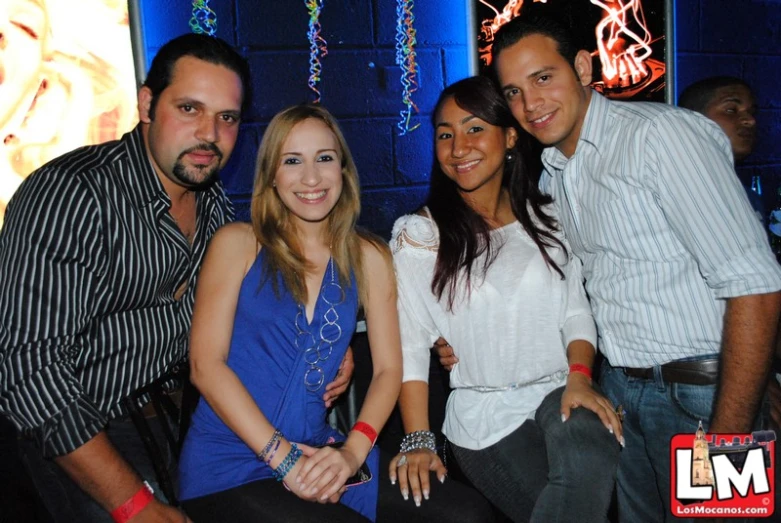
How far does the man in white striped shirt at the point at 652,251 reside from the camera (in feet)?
Answer: 4.94

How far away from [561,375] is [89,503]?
4.35 ft

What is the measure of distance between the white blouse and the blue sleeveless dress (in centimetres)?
27

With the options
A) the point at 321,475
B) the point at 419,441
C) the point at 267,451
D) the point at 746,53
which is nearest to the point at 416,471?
the point at 419,441

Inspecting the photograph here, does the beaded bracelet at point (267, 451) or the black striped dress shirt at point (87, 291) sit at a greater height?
the black striped dress shirt at point (87, 291)

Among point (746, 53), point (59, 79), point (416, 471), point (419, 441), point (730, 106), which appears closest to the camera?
point (416, 471)

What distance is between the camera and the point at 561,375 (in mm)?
1860

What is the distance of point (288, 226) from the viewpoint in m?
1.86

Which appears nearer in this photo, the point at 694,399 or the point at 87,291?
the point at 87,291

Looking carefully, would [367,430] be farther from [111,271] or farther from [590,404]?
[111,271]

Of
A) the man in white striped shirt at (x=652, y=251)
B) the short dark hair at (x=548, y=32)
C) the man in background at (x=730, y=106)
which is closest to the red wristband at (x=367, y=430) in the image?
the man in white striped shirt at (x=652, y=251)

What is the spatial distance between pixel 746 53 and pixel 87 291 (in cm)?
360

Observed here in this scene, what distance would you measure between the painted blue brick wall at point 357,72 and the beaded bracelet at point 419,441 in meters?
1.26

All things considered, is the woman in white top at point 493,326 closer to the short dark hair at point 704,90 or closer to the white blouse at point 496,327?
the white blouse at point 496,327

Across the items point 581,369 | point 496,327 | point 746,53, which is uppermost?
point 746,53
